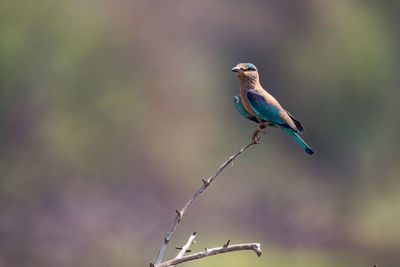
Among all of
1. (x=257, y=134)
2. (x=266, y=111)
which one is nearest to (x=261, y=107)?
(x=266, y=111)

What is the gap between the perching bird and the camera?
7.61ft

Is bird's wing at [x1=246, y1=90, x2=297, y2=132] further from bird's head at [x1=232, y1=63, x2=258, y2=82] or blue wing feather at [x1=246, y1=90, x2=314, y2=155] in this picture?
bird's head at [x1=232, y1=63, x2=258, y2=82]

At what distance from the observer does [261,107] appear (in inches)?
91.7

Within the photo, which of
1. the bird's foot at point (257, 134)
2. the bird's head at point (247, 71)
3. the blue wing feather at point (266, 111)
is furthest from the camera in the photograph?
the bird's head at point (247, 71)

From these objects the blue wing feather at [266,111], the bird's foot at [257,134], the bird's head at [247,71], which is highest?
the bird's head at [247,71]

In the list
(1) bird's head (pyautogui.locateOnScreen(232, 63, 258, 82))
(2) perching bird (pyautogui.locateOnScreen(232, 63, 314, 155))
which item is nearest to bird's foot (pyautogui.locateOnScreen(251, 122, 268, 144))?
(2) perching bird (pyautogui.locateOnScreen(232, 63, 314, 155))

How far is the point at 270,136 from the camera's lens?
809 cm

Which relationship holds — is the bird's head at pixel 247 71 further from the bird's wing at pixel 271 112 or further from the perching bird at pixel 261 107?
the bird's wing at pixel 271 112

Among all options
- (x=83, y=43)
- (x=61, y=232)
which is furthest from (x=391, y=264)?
(x=83, y=43)

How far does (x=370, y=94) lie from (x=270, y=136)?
1.46 meters

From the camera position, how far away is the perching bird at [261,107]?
2.32m

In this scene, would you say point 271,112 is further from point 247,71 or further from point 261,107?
point 247,71

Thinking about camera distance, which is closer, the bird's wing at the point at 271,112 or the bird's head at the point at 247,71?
the bird's wing at the point at 271,112

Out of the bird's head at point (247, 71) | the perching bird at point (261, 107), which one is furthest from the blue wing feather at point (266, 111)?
the bird's head at point (247, 71)
